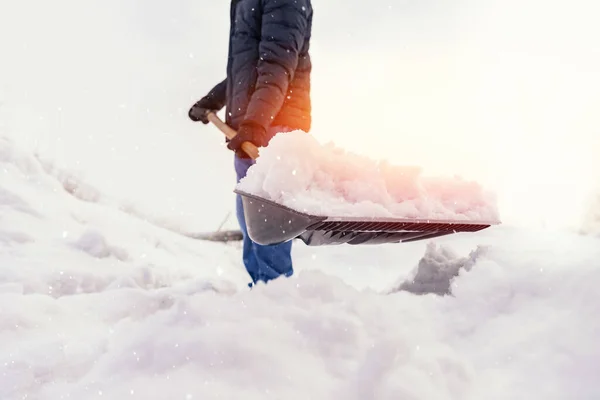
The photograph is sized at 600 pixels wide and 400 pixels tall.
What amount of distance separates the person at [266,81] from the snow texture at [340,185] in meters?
0.62

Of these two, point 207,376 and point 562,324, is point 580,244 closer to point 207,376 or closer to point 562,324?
point 562,324

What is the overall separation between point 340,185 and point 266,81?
3.06ft

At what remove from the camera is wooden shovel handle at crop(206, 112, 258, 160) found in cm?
214

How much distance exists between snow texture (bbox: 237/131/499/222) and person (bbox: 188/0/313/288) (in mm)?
624

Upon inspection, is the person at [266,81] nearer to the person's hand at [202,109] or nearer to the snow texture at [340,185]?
the person's hand at [202,109]

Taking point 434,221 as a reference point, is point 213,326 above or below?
below

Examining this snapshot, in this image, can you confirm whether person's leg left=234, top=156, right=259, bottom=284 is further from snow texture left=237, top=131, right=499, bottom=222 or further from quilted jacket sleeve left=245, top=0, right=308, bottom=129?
snow texture left=237, top=131, right=499, bottom=222

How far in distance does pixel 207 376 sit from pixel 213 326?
0.17 meters

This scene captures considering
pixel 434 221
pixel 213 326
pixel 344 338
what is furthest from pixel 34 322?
pixel 434 221

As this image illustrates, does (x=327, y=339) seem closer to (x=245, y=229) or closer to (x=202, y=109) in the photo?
(x=245, y=229)

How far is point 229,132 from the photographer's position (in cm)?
248

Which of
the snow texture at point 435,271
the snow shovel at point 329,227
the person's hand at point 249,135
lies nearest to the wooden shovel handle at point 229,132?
the person's hand at point 249,135

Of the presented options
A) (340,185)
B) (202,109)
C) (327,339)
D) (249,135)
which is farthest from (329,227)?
(202,109)

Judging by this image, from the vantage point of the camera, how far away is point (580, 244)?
5.69 ft
